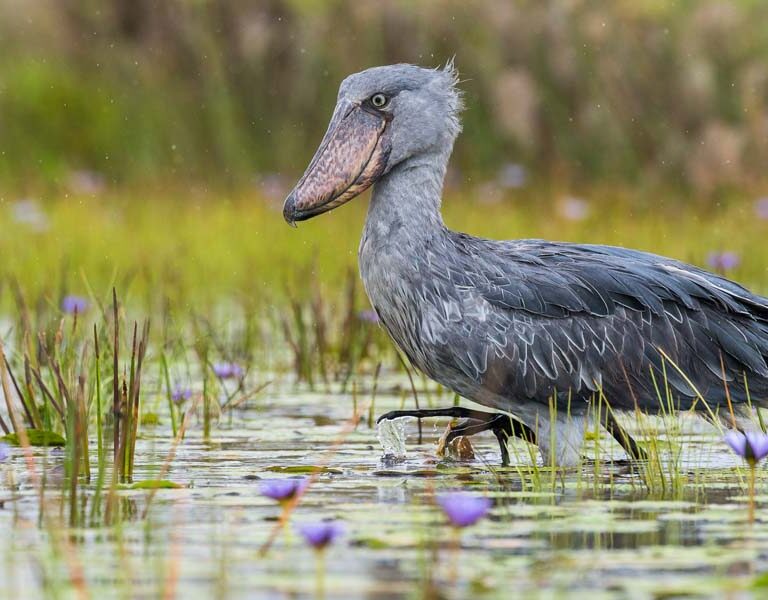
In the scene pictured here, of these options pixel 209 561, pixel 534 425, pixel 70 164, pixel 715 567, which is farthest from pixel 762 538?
pixel 70 164

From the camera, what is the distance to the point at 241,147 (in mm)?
14586

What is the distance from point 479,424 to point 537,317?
0.43 metres

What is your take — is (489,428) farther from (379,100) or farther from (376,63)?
(376,63)

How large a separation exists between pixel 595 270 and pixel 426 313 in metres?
0.63

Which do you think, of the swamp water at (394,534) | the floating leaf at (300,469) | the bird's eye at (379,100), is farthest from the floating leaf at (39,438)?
the bird's eye at (379,100)

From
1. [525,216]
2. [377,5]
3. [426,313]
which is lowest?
[426,313]

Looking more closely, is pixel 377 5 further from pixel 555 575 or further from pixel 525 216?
pixel 555 575

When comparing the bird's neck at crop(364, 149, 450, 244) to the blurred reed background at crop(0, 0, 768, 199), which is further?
the blurred reed background at crop(0, 0, 768, 199)

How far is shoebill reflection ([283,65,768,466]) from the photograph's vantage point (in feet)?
18.6

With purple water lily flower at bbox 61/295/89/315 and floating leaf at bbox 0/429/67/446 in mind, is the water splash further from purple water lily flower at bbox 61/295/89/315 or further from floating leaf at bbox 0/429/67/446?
purple water lily flower at bbox 61/295/89/315

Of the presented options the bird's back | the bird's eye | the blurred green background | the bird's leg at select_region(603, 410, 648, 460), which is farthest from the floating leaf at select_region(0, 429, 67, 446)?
the blurred green background

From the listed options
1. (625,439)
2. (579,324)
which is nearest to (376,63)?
(579,324)

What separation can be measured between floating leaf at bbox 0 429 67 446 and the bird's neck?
1.33m

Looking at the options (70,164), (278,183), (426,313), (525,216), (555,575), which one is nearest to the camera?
(555,575)
